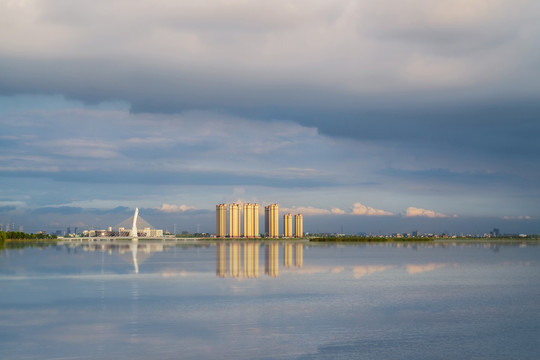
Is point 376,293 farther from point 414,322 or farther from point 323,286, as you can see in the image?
point 414,322

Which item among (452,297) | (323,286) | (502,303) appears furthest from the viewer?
(323,286)

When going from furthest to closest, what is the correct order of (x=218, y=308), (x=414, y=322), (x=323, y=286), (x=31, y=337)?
(x=323, y=286) < (x=218, y=308) < (x=414, y=322) < (x=31, y=337)

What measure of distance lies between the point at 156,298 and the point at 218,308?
566cm

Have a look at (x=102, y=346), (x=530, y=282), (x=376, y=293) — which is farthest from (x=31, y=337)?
(x=530, y=282)

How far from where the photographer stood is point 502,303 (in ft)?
101

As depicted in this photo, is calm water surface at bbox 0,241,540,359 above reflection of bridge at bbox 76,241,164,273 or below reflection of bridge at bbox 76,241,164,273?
above

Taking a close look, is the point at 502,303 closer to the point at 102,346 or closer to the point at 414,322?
the point at 414,322

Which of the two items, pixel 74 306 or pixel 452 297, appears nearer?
pixel 74 306

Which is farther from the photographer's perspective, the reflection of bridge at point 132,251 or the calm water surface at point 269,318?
the reflection of bridge at point 132,251

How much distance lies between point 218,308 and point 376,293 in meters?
10.8

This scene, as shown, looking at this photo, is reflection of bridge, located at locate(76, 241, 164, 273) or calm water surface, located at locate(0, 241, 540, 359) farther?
reflection of bridge, located at locate(76, 241, 164, 273)

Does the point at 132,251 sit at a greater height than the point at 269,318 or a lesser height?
lesser

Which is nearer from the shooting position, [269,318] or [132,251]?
[269,318]

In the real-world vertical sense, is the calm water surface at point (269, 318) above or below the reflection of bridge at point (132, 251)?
above
